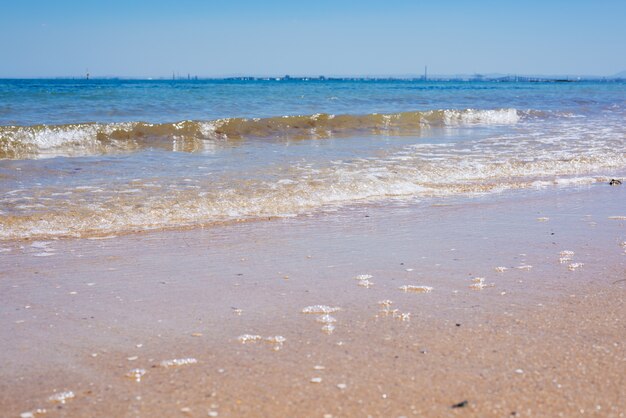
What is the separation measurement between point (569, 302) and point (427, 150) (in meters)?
9.01

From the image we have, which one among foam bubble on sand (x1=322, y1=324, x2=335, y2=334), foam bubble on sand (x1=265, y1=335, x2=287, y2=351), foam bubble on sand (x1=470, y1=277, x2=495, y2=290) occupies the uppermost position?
foam bubble on sand (x1=470, y1=277, x2=495, y2=290)

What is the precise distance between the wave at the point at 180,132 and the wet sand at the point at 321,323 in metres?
8.93

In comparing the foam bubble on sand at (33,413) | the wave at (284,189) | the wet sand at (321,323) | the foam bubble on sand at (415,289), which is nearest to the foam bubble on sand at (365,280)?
the wet sand at (321,323)

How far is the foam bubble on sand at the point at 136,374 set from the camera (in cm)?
295

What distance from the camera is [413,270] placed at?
4.75 metres

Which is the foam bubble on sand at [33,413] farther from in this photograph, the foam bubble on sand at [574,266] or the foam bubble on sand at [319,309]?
the foam bubble on sand at [574,266]

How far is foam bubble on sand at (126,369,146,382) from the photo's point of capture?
295 centimetres

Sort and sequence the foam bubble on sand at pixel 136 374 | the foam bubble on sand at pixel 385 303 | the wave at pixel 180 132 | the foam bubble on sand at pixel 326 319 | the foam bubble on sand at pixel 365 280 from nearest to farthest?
1. the foam bubble on sand at pixel 136 374
2. the foam bubble on sand at pixel 326 319
3. the foam bubble on sand at pixel 385 303
4. the foam bubble on sand at pixel 365 280
5. the wave at pixel 180 132

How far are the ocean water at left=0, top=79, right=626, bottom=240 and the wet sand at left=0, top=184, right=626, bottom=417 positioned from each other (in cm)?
113

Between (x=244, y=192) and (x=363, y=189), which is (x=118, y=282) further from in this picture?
(x=363, y=189)

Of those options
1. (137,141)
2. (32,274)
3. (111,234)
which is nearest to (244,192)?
(111,234)

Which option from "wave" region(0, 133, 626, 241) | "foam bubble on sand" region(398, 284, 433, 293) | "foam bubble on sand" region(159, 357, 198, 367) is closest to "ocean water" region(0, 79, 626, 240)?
"wave" region(0, 133, 626, 241)

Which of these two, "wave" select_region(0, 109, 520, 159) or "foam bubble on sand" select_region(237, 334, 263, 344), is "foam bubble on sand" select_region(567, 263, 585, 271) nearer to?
"foam bubble on sand" select_region(237, 334, 263, 344)

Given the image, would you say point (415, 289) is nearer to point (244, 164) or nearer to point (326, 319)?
point (326, 319)
